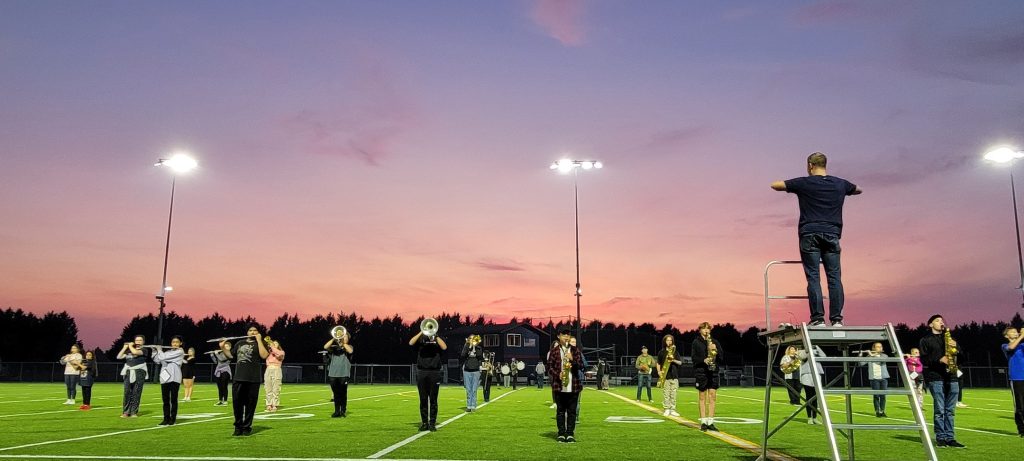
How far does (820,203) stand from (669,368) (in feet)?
36.5

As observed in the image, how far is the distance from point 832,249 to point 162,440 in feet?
35.6

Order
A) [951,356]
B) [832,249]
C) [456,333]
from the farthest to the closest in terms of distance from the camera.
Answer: [456,333] < [951,356] < [832,249]

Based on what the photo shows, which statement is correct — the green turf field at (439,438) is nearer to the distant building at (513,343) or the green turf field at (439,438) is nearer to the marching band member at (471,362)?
the marching band member at (471,362)

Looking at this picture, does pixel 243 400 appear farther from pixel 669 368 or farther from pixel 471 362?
pixel 669 368

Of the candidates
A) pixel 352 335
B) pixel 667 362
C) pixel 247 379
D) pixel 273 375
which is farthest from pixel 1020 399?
pixel 352 335

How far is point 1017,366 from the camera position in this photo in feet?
47.8

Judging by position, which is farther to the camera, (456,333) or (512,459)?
(456,333)

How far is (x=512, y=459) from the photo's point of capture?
36.5 feet

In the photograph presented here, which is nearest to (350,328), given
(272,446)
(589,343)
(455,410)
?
(589,343)

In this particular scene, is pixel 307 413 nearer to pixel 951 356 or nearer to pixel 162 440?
pixel 162 440

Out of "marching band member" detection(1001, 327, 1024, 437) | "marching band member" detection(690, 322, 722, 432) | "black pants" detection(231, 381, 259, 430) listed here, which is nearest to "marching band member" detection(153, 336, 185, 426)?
"black pants" detection(231, 381, 259, 430)

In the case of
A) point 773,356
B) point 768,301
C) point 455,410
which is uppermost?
point 768,301

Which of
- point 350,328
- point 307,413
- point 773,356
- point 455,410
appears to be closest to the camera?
point 773,356

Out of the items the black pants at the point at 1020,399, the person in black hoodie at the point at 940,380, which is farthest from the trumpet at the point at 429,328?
the black pants at the point at 1020,399
